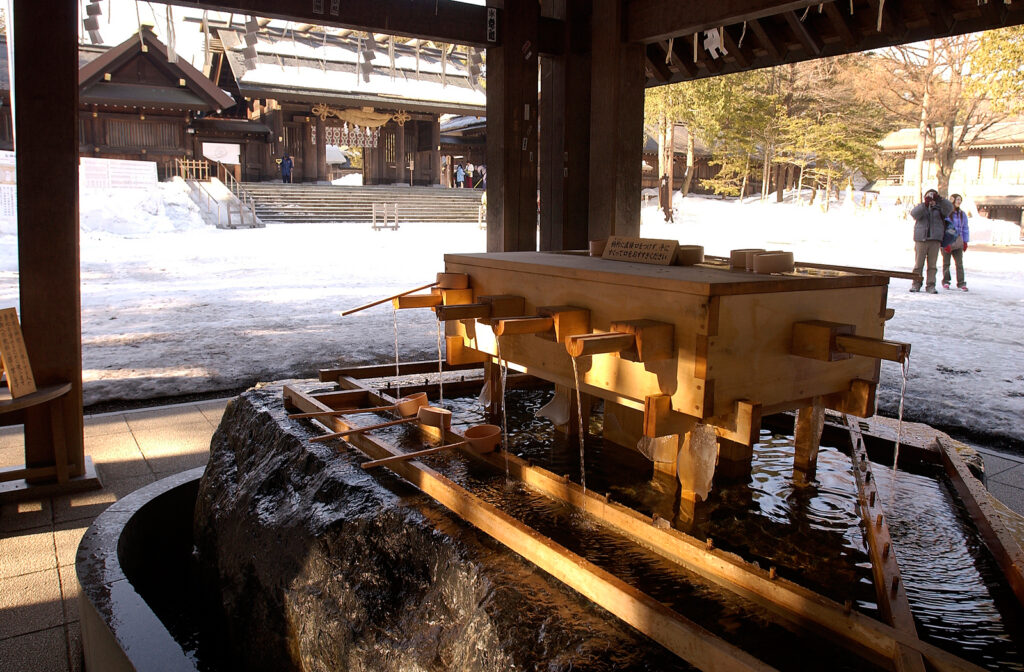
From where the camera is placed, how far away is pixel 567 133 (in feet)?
14.7

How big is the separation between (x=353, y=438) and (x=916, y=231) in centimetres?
1149

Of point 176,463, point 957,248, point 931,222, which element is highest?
point 931,222

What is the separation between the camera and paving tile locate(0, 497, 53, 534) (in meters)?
3.17

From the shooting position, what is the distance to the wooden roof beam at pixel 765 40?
3.97m

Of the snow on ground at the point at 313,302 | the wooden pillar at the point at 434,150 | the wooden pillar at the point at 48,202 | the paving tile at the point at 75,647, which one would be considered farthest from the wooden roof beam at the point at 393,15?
the wooden pillar at the point at 434,150

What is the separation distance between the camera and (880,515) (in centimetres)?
190

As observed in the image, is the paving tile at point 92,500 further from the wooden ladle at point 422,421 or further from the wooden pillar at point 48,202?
the wooden ladle at point 422,421

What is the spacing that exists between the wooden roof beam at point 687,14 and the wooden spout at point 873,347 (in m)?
2.02

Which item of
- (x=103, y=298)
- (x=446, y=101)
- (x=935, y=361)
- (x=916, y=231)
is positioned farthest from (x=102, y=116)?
(x=935, y=361)

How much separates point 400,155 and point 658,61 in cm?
2573

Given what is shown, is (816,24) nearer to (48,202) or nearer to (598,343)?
(598,343)

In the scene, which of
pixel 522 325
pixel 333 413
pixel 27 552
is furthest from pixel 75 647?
pixel 522 325

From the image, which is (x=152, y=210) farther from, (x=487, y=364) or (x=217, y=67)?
(x=487, y=364)

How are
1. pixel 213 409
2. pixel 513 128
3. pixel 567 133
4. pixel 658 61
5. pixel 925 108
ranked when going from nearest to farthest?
pixel 513 128, pixel 567 133, pixel 658 61, pixel 213 409, pixel 925 108
